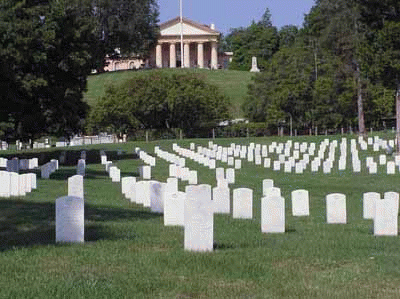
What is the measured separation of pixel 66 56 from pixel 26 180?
1895 centimetres

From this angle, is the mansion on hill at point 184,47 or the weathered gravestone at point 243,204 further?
the mansion on hill at point 184,47

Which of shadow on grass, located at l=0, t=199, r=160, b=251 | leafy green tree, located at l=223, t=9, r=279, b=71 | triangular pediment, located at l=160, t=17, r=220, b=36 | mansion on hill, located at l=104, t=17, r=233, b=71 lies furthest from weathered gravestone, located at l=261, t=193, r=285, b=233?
triangular pediment, located at l=160, t=17, r=220, b=36

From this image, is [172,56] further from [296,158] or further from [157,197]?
[157,197]

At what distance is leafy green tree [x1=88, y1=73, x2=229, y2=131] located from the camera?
67688mm

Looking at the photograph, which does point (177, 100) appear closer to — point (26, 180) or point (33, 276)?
point (26, 180)

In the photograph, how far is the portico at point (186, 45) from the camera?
134750mm

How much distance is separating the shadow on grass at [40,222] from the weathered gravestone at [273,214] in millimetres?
2187

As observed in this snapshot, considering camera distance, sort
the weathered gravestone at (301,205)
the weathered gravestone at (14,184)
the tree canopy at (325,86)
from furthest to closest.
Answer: the tree canopy at (325,86) < the weathered gravestone at (14,184) < the weathered gravestone at (301,205)

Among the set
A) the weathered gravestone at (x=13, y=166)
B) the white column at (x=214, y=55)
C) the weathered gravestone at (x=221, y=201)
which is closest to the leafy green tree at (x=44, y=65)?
the weathered gravestone at (x=13, y=166)

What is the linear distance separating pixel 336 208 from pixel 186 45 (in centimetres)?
12169

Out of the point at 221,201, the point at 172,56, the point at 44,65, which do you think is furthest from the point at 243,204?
the point at 172,56

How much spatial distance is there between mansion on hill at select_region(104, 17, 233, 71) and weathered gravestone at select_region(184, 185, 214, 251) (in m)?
122

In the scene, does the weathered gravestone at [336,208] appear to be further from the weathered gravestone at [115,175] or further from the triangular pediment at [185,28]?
the triangular pediment at [185,28]

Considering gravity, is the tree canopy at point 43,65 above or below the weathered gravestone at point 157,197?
above
